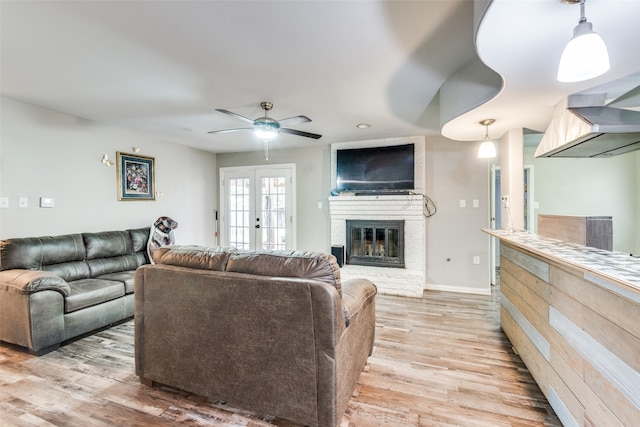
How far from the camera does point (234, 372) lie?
173 centimetres

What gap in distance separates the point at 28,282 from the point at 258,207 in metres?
3.59

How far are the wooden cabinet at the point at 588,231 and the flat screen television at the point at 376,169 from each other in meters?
2.33

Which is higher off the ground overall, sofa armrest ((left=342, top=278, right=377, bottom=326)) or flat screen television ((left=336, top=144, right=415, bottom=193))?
flat screen television ((left=336, top=144, right=415, bottom=193))

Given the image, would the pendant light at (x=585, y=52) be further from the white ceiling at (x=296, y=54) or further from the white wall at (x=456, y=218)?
A: the white wall at (x=456, y=218)

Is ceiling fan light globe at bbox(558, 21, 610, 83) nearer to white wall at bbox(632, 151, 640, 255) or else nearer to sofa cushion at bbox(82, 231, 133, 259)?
sofa cushion at bbox(82, 231, 133, 259)

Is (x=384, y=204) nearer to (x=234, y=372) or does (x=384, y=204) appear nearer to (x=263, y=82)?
(x=263, y=82)

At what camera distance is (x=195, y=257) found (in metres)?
1.90

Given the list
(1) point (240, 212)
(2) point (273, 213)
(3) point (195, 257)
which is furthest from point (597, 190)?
(1) point (240, 212)

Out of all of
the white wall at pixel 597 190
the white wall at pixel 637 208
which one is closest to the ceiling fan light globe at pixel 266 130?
the white wall at pixel 597 190

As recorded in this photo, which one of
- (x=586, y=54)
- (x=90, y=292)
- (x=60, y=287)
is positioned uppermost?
(x=586, y=54)

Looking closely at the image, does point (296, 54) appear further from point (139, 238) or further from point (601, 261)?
point (139, 238)

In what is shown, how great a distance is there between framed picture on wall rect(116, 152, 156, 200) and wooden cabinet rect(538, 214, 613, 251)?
5.07 metres

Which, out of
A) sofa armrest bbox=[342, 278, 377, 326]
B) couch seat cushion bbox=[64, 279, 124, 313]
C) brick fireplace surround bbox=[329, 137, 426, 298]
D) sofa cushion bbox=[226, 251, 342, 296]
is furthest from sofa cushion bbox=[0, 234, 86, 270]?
brick fireplace surround bbox=[329, 137, 426, 298]

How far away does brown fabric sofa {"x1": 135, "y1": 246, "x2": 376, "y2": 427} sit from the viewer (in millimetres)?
1556
